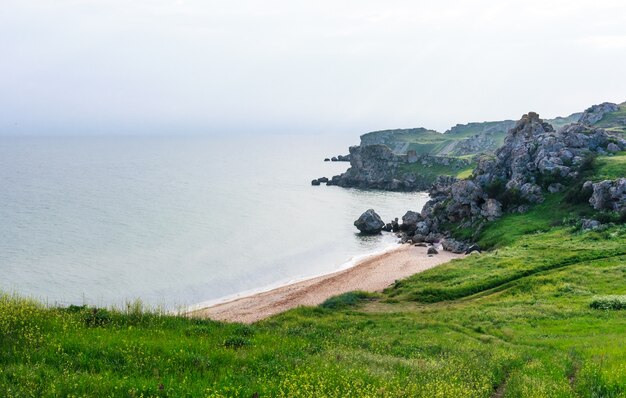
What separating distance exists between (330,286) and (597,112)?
16193 cm

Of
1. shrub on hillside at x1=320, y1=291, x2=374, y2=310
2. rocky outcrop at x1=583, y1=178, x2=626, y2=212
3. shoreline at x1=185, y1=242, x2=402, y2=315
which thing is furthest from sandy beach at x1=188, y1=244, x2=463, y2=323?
rocky outcrop at x1=583, y1=178, x2=626, y2=212

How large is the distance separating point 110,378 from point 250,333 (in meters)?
9.13

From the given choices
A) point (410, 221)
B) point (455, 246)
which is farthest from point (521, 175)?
point (410, 221)

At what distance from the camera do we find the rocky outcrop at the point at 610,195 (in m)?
68.5

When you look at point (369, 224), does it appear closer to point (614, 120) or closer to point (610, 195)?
point (610, 195)

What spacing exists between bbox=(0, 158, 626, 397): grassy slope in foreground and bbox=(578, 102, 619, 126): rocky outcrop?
156 metres

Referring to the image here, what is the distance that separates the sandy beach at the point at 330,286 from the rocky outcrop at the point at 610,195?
22.3 metres

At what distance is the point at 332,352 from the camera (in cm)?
1977

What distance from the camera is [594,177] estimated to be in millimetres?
78125

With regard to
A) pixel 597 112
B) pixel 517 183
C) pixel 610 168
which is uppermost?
pixel 597 112

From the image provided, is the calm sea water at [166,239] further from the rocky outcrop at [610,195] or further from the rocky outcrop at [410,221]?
the rocky outcrop at [610,195]

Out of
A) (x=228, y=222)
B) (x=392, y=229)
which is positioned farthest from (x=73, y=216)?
(x=392, y=229)

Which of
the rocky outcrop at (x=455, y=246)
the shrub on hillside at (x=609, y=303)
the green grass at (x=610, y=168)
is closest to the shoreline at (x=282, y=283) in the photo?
the rocky outcrop at (x=455, y=246)

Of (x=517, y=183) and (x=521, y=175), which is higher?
(x=521, y=175)
